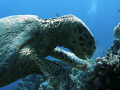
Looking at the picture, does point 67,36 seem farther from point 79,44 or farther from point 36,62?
point 36,62

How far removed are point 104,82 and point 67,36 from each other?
1.58 metres

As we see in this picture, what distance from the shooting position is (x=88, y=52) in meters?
3.59

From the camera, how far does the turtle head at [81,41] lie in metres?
3.42

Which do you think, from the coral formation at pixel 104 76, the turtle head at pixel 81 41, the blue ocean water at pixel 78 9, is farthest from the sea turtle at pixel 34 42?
the blue ocean water at pixel 78 9

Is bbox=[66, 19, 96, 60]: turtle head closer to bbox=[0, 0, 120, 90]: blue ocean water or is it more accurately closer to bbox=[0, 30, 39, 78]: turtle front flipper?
bbox=[0, 30, 39, 78]: turtle front flipper

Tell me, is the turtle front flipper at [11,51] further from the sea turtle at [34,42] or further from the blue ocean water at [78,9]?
the blue ocean water at [78,9]

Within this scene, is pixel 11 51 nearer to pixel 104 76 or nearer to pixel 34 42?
pixel 34 42

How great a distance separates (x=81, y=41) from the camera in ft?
11.4

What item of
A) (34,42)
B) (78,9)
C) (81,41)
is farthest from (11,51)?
(78,9)

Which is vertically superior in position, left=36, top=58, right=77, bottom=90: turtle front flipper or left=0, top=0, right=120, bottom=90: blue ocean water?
left=0, top=0, right=120, bottom=90: blue ocean water

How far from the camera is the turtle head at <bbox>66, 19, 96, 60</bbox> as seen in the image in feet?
11.2

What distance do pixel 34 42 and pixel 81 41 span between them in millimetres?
1077

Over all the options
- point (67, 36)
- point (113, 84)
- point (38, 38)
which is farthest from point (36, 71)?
point (113, 84)

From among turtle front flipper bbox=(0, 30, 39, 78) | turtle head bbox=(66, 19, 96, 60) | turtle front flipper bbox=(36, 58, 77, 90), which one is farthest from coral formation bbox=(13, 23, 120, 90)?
turtle front flipper bbox=(0, 30, 39, 78)
